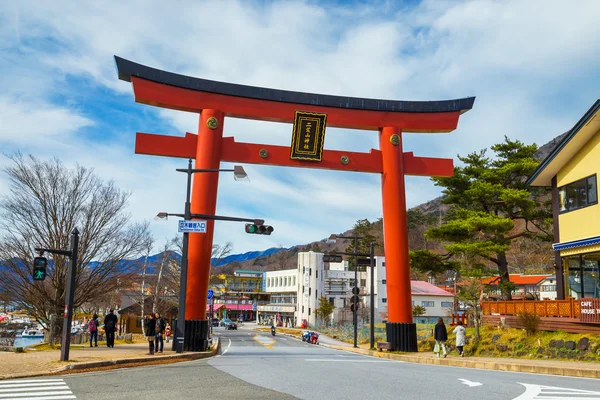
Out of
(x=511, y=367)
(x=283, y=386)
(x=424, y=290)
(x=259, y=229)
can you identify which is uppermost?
(x=259, y=229)

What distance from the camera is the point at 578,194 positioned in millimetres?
24078

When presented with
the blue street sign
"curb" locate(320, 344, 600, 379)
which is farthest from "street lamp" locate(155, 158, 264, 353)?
"curb" locate(320, 344, 600, 379)

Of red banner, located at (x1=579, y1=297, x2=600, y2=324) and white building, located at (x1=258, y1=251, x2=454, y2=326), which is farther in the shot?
white building, located at (x1=258, y1=251, x2=454, y2=326)

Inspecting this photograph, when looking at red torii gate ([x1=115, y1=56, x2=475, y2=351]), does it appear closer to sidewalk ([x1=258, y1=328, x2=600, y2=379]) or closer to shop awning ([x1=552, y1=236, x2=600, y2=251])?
sidewalk ([x1=258, y1=328, x2=600, y2=379])

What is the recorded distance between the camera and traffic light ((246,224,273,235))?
19.3 metres

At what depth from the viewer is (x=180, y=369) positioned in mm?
13430

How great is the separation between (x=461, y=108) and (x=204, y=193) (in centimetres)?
1324

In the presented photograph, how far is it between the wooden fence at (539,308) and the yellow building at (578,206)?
2.58m

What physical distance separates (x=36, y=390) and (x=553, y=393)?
387 inches

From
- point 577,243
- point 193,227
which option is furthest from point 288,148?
point 577,243

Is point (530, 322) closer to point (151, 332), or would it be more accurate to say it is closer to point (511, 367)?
point (511, 367)

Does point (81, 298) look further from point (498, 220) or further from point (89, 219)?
point (498, 220)

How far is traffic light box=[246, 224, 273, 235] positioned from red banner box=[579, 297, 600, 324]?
470 inches

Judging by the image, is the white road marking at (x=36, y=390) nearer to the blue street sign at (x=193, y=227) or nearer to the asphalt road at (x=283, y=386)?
the asphalt road at (x=283, y=386)
